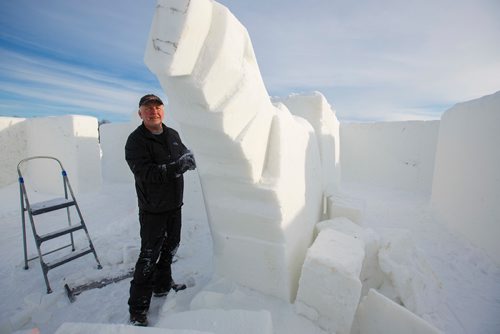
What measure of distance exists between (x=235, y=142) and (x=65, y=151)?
6.17m

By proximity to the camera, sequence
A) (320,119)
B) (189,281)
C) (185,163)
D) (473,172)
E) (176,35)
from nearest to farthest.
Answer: (176,35), (185,163), (189,281), (320,119), (473,172)

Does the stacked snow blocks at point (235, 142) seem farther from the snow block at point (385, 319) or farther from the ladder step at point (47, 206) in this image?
the ladder step at point (47, 206)

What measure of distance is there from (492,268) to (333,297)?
2.80 metres

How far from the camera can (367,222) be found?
461 cm

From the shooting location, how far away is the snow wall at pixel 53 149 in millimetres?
5898

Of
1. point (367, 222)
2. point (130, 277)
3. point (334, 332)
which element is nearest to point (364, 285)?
point (334, 332)

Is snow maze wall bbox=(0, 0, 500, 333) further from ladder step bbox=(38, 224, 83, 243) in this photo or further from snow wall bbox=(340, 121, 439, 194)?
Answer: snow wall bbox=(340, 121, 439, 194)

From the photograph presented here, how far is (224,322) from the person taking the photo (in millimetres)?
1426

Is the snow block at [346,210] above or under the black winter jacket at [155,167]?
under

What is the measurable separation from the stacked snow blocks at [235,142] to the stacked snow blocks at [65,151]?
537 centimetres

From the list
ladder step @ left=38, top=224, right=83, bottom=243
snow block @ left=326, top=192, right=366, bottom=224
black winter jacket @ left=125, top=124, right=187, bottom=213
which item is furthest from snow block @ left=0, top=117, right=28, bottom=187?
snow block @ left=326, top=192, right=366, bottom=224

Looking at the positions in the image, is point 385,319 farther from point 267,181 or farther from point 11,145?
point 11,145

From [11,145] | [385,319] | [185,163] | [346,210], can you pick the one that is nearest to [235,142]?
[185,163]

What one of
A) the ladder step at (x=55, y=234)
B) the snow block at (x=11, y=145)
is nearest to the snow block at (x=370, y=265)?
the ladder step at (x=55, y=234)
